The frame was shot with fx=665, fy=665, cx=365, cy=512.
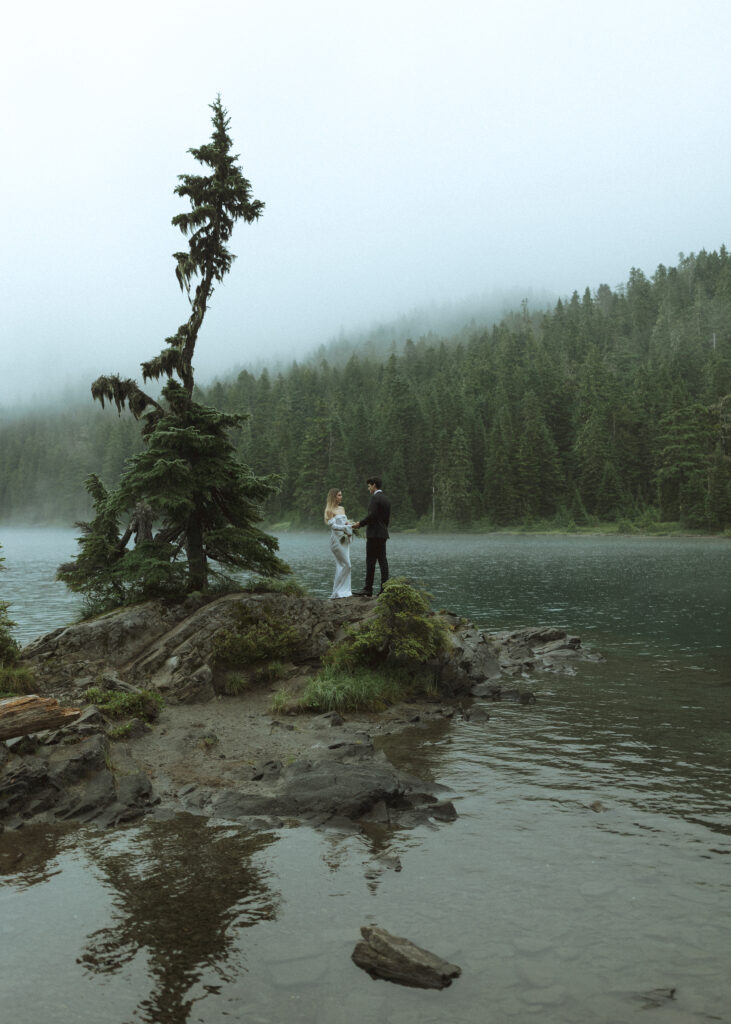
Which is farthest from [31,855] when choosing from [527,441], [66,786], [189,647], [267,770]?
[527,441]

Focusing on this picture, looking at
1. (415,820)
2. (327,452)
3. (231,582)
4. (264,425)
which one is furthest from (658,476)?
(415,820)

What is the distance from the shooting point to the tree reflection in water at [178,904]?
233 inches

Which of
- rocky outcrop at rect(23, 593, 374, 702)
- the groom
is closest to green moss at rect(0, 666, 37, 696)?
rocky outcrop at rect(23, 593, 374, 702)

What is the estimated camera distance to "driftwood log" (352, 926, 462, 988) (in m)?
5.81

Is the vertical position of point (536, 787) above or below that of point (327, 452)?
below

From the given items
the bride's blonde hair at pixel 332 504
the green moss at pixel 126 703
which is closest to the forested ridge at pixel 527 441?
the bride's blonde hair at pixel 332 504

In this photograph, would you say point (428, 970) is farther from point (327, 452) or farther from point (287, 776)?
point (327, 452)

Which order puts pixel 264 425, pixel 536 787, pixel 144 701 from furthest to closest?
pixel 264 425, pixel 144 701, pixel 536 787

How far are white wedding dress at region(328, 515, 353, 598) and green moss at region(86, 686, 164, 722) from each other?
683 cm

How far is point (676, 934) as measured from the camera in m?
6.39

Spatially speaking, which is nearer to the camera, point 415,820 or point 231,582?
point 415,820

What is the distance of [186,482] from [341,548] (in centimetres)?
482

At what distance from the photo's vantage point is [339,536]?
19.4 metres

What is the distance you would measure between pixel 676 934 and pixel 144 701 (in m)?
10.3
